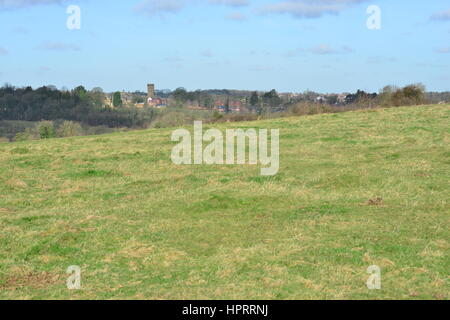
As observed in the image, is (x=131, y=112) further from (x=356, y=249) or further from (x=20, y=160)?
(x=356, y=249)

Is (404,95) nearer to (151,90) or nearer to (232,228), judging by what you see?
(232,228)

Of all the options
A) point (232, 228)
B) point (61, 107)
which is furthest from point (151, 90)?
point (232, 228)

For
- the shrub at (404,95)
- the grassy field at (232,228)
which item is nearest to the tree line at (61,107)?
the shrub at (404,95)

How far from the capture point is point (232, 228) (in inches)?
400

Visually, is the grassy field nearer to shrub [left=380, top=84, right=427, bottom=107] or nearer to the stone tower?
shrub [left=380, top=84, right=427, bottom=107]

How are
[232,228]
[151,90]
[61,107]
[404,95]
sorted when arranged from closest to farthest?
[232,228]
[404,95]
[61,107]
[151,90]

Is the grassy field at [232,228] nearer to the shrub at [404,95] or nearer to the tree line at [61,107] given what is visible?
the shrub at [404,95]

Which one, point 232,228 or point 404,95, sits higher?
point 404,95

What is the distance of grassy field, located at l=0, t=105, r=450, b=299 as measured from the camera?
24.3 ft

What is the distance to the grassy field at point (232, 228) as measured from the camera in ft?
24.3

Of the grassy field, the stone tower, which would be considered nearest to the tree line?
the stone tower

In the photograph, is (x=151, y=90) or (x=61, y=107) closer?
(x=61, y=107)

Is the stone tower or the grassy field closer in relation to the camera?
the grassy field

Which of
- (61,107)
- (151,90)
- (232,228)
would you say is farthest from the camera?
(151,90)
